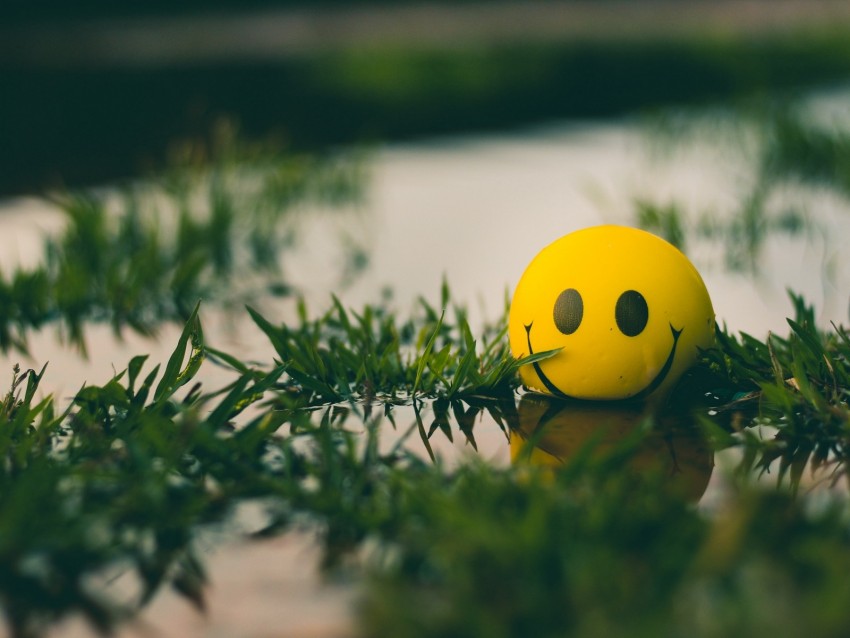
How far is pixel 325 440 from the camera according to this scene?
258cm

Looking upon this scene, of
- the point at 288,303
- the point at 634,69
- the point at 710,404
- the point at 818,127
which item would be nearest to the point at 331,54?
the point at 634,69

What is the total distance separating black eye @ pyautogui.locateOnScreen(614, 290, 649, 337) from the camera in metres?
3.00

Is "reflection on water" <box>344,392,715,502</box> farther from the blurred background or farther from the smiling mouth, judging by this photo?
the blurred background

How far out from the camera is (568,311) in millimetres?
3043

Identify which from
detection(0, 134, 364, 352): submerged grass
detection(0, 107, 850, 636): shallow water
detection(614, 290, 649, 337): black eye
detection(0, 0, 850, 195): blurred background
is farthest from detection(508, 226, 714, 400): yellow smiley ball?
detection(0, 0, 850, 195): blurred background

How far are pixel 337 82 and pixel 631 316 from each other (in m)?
11.8

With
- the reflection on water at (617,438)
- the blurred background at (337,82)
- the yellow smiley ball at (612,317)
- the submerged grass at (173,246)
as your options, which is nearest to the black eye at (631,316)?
the yellow smiley ball at (612,317)

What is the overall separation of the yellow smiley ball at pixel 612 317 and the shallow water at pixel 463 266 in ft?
0.37

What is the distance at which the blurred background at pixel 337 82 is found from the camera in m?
10.1

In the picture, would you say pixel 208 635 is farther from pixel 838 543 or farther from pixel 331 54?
pixel 331 54

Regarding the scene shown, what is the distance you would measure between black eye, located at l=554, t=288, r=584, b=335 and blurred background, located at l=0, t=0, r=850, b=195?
441 cm

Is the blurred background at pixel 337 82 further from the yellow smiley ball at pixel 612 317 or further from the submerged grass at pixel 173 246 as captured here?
the yellow smiley ball at pixel 612 317

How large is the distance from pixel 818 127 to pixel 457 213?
2.31 m

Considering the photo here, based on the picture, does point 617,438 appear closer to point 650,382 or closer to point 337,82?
point 650,382
